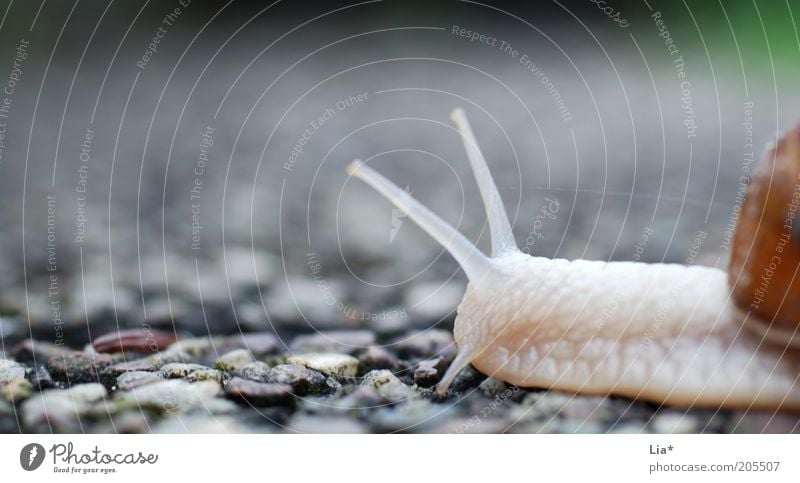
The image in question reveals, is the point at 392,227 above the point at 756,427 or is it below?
above

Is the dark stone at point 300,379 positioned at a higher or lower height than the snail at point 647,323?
lower

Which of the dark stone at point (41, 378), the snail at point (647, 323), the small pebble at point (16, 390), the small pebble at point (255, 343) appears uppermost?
the snail at point (647, 323)

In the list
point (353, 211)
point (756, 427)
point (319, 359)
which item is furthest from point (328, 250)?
point (756, 427)

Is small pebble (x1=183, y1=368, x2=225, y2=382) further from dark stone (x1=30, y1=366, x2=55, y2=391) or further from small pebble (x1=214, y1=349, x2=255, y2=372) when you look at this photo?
dark stone (x1=30, y1=366, x2=55, y2=391)

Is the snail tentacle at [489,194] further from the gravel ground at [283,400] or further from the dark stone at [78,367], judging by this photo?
the dark stone at [78,367]

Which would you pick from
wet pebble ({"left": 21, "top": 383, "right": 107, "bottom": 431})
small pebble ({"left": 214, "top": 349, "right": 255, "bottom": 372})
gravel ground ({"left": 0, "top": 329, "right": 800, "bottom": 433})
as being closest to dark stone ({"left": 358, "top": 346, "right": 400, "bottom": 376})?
gravel ground ({"left": 0, "top": 329, "right": 800, "bottom": 433})

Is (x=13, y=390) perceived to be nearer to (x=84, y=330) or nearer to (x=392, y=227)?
(x=84, y=330)
